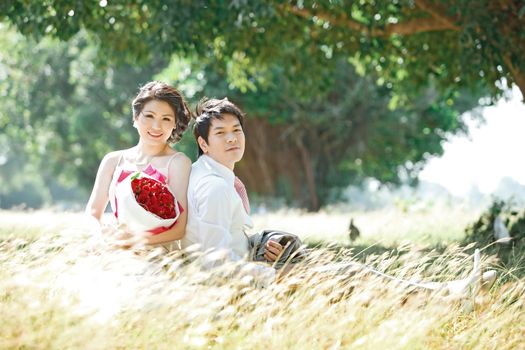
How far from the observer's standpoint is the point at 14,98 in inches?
1038

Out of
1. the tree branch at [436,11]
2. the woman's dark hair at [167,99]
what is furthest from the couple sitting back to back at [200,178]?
the tree branch at [436,11]

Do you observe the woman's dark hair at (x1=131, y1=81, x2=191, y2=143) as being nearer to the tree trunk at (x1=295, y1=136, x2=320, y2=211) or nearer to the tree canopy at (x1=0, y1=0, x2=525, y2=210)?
the tree canopy at (x1=0, y1=0, x2=525, y2=210)

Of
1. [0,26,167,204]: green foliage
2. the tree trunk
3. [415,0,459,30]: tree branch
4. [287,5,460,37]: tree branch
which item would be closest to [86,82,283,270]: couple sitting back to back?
[287,5,460,37]: tree branch

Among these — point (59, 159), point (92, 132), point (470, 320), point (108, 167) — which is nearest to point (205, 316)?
point (108, 167)

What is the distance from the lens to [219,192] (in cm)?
496

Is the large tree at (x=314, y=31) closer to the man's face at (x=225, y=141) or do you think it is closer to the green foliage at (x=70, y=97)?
the man's face at (x=225, y=141)

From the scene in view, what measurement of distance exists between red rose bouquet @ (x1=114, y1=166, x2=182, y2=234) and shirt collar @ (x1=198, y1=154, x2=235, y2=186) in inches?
13.2

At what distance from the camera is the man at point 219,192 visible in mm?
4996

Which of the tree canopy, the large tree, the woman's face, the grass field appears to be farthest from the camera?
the tree canopy

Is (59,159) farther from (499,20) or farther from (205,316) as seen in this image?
(205,316)

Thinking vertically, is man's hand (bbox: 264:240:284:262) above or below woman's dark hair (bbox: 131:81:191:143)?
below

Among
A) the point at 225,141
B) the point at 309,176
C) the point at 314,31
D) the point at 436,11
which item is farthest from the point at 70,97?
the point at 225,141

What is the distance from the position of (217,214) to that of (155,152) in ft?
3.00

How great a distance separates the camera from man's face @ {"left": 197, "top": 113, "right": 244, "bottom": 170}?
530 centimetres
